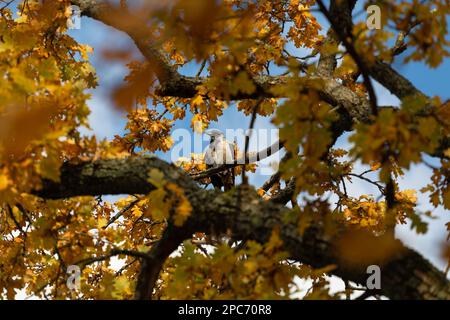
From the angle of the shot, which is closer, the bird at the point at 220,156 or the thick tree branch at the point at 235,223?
the thick tree branch at the point at 235,223

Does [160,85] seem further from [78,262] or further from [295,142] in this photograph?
[295,142]

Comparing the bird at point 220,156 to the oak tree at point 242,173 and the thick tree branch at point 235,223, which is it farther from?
the thick tree branch at point 235,223

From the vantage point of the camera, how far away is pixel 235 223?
11.7 ft

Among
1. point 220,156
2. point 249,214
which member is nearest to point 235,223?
point 249,214

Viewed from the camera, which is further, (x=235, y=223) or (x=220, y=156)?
(x=220, y=156)

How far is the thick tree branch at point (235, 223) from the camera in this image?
3.31 metres

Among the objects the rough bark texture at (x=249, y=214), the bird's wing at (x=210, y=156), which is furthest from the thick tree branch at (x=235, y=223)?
the bird's wing at (x=210, y=156)

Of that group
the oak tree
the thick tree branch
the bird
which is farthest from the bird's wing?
the thick tree branch

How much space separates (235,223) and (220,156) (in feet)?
15.2

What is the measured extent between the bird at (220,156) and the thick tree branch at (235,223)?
381 cm

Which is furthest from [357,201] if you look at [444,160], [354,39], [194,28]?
[194,28]

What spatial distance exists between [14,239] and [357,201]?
4234 mm

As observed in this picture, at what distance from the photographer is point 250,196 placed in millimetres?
3621

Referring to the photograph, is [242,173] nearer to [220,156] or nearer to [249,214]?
[249,214]
